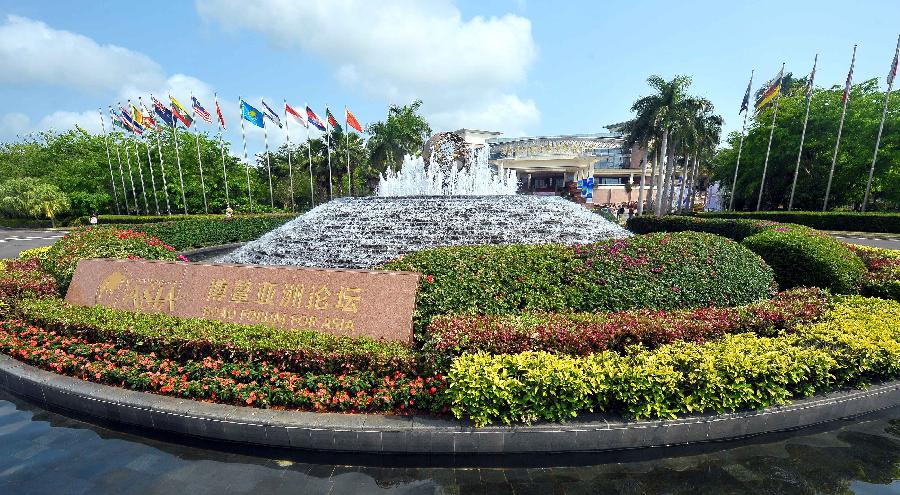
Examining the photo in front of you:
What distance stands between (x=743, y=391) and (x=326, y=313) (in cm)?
434

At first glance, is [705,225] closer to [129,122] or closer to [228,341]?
[228,341]

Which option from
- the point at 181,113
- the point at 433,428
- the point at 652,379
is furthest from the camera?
the point at 181,113

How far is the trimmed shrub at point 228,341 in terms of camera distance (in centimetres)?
412

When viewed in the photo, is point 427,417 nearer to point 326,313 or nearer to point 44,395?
point 326,313

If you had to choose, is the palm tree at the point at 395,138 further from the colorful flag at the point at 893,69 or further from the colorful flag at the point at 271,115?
the colorful flag at the point at 893,69

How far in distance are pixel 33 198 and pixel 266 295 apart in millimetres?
37133

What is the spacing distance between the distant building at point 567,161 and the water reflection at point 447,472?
4190 cm

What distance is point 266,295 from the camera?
5500 mm

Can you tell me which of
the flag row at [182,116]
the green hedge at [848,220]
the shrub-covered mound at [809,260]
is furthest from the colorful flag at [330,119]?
the green hedge at [848,220]

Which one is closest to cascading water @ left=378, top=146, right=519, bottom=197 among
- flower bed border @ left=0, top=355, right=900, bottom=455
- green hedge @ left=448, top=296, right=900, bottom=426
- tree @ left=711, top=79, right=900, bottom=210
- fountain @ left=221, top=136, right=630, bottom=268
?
fountain @ left=221, top=136, right=630, bottom=268

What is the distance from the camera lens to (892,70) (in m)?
20.2

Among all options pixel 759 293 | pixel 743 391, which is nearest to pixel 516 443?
pixel 743 391

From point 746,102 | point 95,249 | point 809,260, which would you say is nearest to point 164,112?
point 95,249

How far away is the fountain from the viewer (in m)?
10.7
